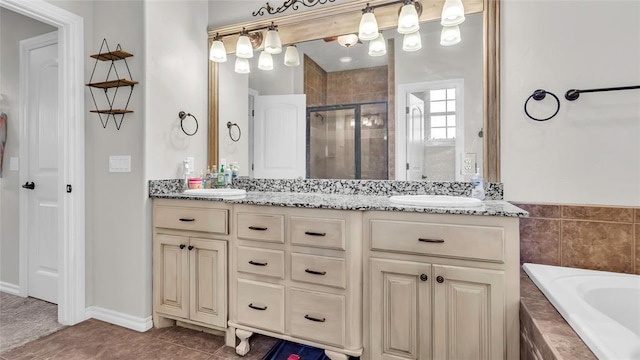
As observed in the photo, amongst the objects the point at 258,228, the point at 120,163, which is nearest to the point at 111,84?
the point at 120,163

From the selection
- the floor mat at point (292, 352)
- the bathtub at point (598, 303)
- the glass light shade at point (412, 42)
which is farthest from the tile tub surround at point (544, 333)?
the glass light shade at point (412, 42)

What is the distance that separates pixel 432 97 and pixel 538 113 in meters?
0.57

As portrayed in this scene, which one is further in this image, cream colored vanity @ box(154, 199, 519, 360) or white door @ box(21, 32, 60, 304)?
white door @ box(21, 32, 60, 304)

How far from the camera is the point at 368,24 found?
205 cm

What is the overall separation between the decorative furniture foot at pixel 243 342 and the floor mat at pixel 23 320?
1260 millimetres

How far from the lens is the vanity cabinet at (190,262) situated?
1938mm

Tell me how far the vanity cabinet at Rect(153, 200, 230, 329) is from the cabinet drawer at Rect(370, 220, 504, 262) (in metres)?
0.90

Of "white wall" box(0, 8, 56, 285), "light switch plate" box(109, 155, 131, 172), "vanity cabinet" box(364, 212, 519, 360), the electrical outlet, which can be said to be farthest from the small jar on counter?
the electrical outlet

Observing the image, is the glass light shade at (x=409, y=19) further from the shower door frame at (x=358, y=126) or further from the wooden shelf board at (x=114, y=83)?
the wooden shelf board at (x=114, y=83)

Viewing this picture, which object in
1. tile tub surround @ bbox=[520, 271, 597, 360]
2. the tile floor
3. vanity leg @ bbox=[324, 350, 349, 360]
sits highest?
tile tub surround @ bbox=[520, 271, 597, 360]

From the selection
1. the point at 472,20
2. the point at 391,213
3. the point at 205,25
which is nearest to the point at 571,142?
the point at 472,20

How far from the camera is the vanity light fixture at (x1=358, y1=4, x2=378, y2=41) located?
2.04 meters

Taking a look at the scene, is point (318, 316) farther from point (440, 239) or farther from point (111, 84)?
point (111, 84)

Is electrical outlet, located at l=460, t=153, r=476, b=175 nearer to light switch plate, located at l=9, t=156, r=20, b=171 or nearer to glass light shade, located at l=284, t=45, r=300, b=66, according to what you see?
glass light shade, located at l=284, t=45, r=300, b=66
